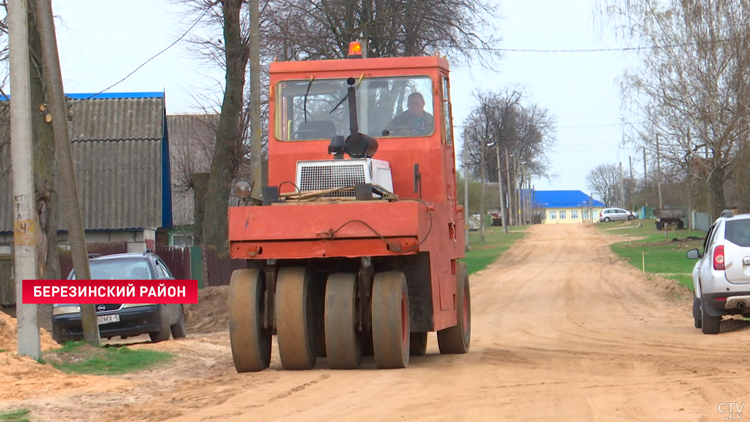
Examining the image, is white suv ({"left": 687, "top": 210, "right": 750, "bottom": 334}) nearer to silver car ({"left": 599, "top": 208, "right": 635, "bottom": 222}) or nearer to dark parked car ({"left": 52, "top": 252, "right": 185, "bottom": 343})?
dark parked car ({"left": 52, "top": 252, "right": 185, "bottom": 343})

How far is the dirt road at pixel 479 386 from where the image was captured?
739cm

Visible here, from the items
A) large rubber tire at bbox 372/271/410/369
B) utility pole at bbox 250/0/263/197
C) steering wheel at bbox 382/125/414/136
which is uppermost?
utility pole at bbox 250/0/263/197

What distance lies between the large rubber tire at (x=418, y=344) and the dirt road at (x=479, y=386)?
272mm

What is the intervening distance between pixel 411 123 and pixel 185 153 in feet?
111

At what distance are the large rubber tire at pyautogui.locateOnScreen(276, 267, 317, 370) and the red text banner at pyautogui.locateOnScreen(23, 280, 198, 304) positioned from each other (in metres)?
1.27

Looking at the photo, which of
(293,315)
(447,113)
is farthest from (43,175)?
(293,315)

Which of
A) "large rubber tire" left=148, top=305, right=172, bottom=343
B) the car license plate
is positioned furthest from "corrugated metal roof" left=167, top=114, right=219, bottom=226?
the car license plate

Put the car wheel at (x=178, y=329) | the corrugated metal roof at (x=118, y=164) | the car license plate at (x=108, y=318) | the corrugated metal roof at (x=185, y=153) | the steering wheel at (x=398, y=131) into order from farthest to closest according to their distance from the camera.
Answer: the corrugated metal roof at (x=185, y=153) → the corrugated metal roof at (x=118, y=164) → the car wheel at (x=178, y=329) → the car license plate at (x=108, y=318) → the steering wheel at (x=398, y=131)

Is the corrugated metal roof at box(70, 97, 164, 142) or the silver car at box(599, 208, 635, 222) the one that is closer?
the corrugated metal roof at box(70, 97, 164, 142)

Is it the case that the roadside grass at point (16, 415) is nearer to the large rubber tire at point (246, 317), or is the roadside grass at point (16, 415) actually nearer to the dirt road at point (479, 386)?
the dirt road at point (479, 386)

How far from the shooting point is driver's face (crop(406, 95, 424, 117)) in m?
11.8

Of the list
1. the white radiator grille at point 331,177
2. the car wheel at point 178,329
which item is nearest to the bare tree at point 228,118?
the car wheel at point 178,329

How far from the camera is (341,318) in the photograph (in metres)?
9.88

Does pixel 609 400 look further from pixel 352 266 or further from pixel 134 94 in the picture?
pixel 134 94
